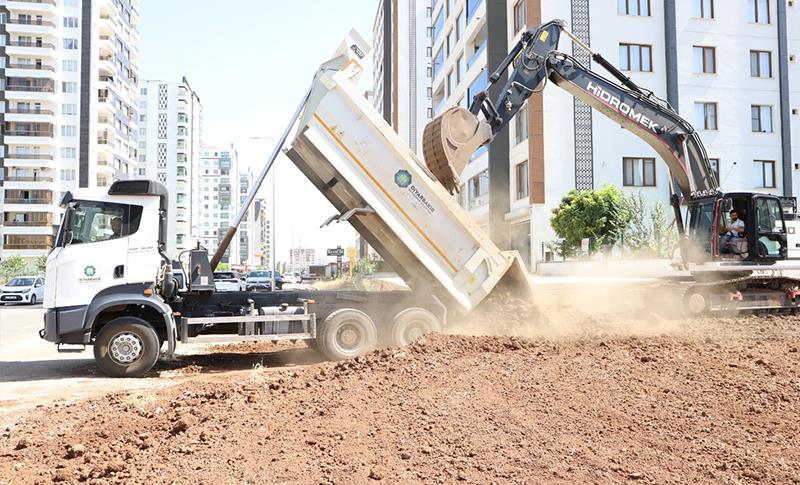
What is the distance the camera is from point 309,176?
34.0 feet

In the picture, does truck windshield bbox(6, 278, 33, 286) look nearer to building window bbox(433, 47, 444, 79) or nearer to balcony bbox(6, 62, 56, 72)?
building window bbox(433, 47, 444, 79)

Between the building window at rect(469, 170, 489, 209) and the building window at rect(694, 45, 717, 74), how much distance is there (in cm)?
1338

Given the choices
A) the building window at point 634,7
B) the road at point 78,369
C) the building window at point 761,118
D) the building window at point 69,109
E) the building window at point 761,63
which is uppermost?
the building window at point 69,109

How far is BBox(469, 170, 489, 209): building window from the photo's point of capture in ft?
136

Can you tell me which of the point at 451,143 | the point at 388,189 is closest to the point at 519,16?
the point at 451,143

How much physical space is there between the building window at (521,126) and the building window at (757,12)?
14.1 metres

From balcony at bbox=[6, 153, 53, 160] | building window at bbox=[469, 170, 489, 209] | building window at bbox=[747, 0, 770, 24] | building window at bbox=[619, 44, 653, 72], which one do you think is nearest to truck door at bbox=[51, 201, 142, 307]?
building window at bbox=[619, 44, 653, 72]

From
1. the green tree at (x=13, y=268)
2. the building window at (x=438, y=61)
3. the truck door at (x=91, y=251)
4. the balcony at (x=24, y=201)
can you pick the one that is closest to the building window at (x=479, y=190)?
the building window at (x=438, y=61)

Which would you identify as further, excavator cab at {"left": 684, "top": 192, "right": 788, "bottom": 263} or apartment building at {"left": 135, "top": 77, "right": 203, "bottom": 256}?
apartment building at {"left": 135, "top": 77, "right": 203, "bottom": 256}

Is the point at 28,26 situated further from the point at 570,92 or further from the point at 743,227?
the point at 743,227

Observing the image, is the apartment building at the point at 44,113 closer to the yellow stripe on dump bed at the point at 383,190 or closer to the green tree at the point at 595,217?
the green tree at the point at 595,217

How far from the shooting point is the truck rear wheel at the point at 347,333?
32.2 ft

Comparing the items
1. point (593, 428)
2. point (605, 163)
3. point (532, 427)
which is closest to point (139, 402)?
point (532, 427)

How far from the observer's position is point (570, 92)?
12.8 meters
